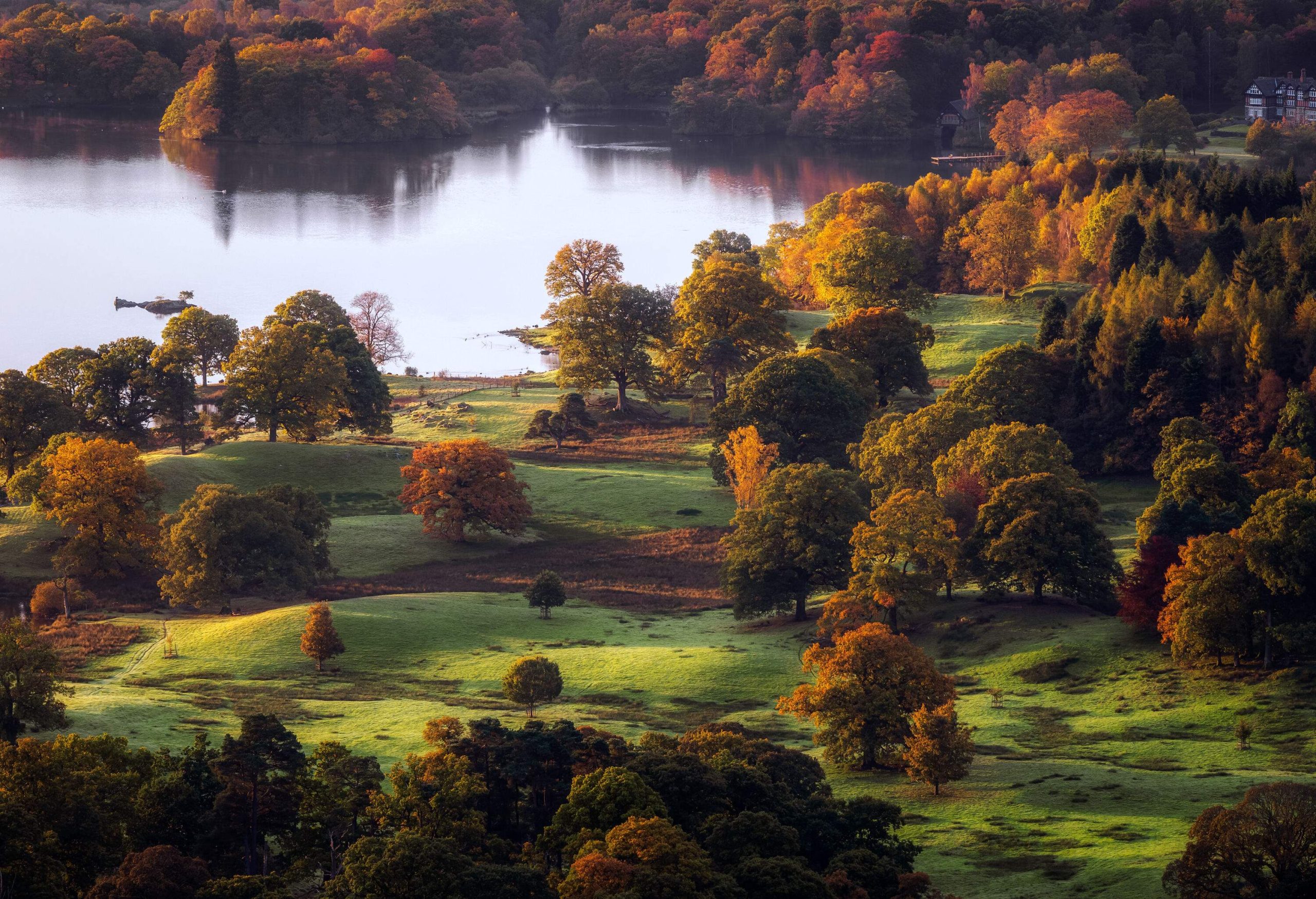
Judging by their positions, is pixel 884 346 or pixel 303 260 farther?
pixel 303 260

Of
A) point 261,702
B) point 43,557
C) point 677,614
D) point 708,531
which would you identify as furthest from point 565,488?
point 261,702

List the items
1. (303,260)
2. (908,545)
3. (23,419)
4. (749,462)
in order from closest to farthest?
1. (908,545)
2. (749,462)
3. (23,419)
4. (303,260)

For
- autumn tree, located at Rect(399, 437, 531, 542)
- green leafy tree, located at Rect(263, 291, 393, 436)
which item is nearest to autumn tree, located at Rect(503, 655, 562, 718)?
autumn tree, located at Rect(399, 437, 531, 542)

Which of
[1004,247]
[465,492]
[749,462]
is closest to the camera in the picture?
[465,492]

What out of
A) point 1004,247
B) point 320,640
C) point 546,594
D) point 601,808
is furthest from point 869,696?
point 1004,247

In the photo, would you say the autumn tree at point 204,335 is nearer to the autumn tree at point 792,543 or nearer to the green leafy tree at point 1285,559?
the autumn tree at point 792,543

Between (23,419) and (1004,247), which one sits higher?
(1004,247)

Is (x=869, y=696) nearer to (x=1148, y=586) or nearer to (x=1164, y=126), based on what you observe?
(x=1148, y=586)
